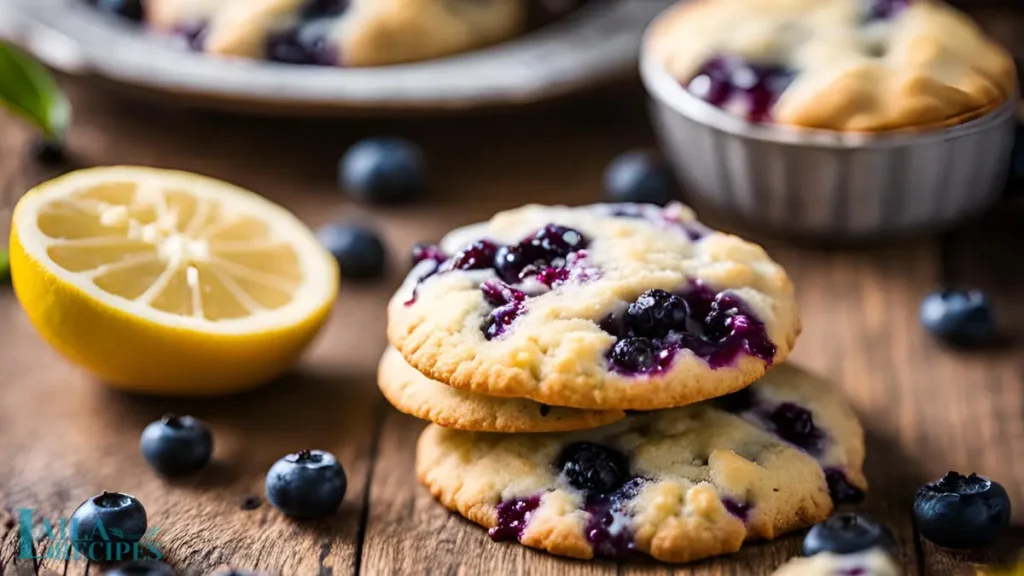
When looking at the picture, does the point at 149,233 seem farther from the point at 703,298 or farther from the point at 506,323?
the point at 703,298

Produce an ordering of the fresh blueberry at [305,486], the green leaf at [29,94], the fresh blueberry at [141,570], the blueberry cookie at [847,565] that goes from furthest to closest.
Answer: the green leaf at [29,94], the fresh blueberry at [305,486], the fresh blueberry at [141,570], the blueberry cookie at [847,565]

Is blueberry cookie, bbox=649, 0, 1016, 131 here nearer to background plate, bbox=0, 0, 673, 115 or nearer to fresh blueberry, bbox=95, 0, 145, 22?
background plate, bbox=0, 0, 673, 115

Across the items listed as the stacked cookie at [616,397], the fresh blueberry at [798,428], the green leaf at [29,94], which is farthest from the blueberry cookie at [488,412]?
the green leaf at [29,94]

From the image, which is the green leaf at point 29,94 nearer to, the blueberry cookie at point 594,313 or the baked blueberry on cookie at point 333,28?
the baked blueberry on cookie at point 333,28

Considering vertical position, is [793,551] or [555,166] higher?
[793,551]

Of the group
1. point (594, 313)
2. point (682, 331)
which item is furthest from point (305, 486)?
point (682, 331)

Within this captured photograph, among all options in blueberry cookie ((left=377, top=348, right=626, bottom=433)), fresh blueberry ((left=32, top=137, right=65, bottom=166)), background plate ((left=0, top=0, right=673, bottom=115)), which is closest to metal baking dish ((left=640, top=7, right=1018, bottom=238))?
background plate ((left=0, top=0, right=673, bottom=115))

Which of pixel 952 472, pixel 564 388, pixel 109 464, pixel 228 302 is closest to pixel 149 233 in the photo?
pixel 228 302

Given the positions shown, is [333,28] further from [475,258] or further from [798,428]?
[798,428]
